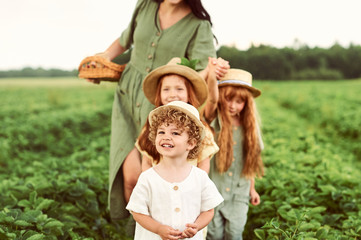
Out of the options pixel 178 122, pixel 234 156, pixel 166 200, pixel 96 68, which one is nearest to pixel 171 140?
pixel 178 122

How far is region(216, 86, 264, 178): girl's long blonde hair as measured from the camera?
120 inches

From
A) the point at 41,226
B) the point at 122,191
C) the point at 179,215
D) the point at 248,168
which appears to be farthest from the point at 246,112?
the point at 41,226

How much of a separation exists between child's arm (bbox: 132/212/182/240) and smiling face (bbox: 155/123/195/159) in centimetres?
33

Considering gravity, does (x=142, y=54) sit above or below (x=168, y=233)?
above

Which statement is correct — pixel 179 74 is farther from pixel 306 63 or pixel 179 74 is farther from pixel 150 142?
pixel 306 63

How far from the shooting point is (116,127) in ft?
9.95

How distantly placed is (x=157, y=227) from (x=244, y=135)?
1.57 meters

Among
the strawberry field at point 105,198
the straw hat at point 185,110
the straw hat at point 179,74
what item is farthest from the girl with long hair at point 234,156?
the straw hat at point 185,110

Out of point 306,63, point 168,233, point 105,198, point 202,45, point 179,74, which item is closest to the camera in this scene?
point 168,233

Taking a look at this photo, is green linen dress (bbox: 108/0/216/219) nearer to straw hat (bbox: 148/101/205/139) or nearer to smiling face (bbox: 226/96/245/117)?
smiling face (bbox: 226/96/245/117)

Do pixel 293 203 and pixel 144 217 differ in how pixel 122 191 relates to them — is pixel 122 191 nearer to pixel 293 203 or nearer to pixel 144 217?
pixel 144 217

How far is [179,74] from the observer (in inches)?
91.9

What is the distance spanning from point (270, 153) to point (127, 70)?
11.8 ft

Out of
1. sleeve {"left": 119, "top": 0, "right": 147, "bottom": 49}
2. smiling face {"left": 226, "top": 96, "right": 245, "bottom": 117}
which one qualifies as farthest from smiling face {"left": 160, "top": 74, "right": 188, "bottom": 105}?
sleeve {"left": 119, "top": 0, "right": 147, "bottom": 49}
